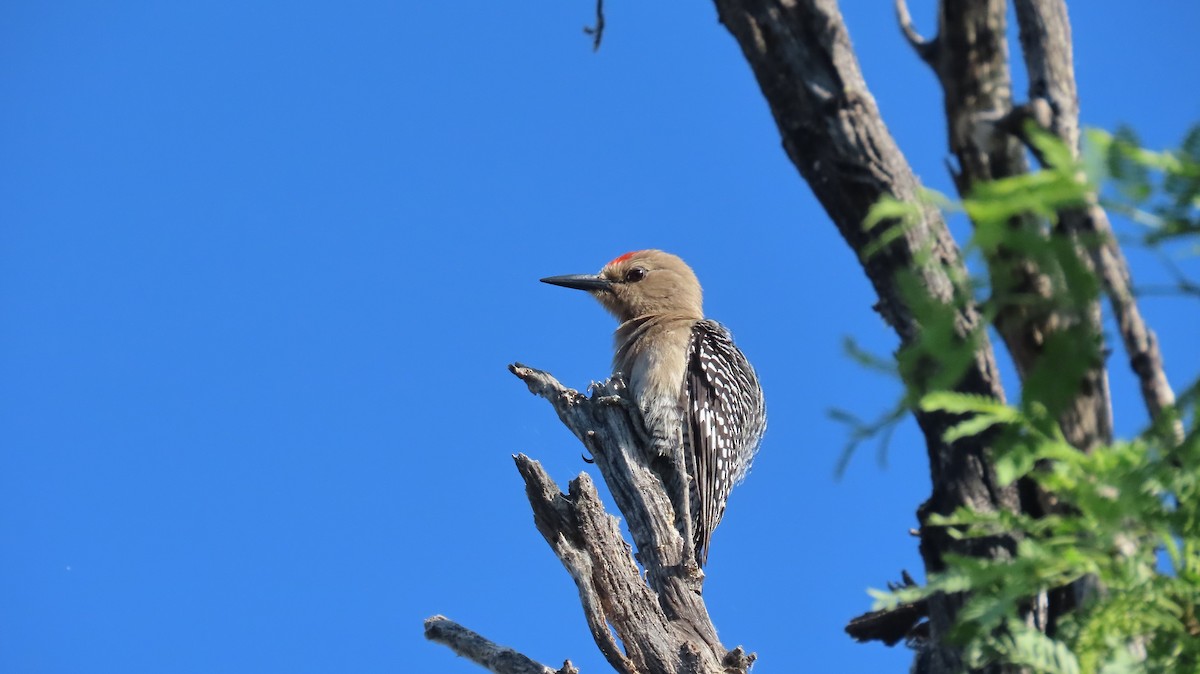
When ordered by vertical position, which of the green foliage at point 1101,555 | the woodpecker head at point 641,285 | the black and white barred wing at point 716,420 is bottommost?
the green foliage at point 1101,555

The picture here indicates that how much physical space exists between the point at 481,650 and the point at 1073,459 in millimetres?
3597

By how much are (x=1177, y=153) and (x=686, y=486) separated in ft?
18.5

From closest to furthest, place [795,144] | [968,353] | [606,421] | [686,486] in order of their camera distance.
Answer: [968,353]
[795,144]
[606,421]
[686,486]

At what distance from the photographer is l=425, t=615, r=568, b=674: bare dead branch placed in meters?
5.21

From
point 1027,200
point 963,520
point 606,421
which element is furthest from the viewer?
point 606,421

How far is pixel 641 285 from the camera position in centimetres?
975

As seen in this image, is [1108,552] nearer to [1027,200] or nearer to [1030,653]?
[1030,653]

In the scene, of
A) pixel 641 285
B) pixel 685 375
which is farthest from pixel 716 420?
pixel 641 285

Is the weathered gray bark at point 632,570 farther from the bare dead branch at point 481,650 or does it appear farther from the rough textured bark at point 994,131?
the rough textured bark at point 994,131

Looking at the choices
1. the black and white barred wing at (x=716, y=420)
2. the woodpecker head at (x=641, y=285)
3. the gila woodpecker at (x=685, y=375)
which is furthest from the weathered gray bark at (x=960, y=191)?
the woodpecker head at (x=641, y=285)

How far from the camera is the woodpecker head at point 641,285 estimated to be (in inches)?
381

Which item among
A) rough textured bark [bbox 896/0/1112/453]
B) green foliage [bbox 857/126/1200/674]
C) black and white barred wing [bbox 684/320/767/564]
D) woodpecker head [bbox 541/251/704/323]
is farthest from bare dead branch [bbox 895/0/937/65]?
woodpecker head [bbox 541/251/704/323]

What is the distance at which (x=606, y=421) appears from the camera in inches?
271

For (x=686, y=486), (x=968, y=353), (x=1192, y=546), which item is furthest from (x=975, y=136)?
(x=686, y=486)
